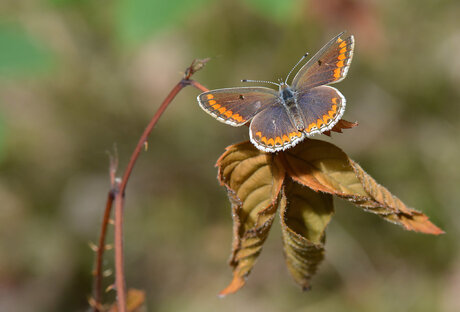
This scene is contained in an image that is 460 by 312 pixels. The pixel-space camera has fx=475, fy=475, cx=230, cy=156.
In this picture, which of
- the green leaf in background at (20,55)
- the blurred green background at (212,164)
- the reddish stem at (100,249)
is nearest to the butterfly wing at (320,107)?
the reddish stem at (100,249)

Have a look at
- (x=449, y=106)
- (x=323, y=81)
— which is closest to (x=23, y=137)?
(x=323, y=81)

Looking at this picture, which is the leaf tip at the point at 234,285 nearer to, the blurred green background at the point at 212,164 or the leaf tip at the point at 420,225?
the leaf tip at the point at 420,225

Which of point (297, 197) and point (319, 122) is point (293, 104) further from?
point (297, 197)

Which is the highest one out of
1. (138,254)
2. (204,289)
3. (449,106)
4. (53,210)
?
(449,106)

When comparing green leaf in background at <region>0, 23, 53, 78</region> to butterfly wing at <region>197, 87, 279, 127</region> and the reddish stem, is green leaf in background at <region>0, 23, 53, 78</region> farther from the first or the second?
butterfly wing at <region>197, 87, 279, 127</region>

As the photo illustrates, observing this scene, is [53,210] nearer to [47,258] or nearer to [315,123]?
[47,258]

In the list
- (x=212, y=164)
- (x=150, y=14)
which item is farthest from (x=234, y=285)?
(x=212, y=164)

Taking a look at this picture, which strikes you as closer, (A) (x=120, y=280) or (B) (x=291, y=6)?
(A) (x=120, y=280)

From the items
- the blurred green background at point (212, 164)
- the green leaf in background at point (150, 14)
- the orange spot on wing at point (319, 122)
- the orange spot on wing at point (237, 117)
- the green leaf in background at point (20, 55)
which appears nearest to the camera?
the orange spot on wing at point (319, 122)
